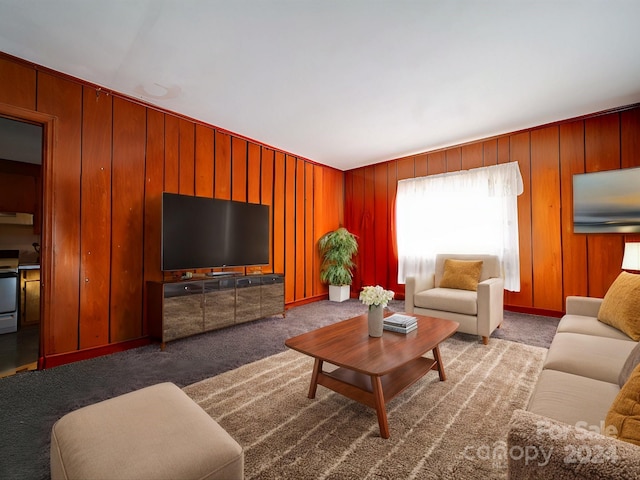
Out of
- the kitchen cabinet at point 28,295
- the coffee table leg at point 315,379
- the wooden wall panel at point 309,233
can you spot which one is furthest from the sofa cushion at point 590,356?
the kitchen cabinet at point 28,295

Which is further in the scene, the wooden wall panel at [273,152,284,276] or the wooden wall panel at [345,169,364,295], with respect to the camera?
the wooden wall panel at [345,169,364,295]

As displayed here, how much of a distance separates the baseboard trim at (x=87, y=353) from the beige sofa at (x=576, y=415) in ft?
11.4

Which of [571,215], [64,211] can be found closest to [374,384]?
[64,211]

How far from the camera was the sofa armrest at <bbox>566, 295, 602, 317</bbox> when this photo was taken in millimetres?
2492

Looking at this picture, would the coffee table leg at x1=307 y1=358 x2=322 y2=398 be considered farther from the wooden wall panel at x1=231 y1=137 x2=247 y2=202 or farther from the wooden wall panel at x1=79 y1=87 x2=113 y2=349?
the wooden wall panel at x1=231 y1=137 x2=247 y2=202

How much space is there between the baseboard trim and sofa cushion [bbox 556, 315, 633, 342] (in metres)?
3.95

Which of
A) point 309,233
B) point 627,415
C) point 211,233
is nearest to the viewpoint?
point 627,415

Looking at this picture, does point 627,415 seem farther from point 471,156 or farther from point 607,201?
point 471,156

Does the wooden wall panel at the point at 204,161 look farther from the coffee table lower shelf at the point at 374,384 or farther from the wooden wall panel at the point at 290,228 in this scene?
the coffee table lower shelf at the point at 374,384

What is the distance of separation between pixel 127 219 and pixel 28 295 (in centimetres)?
227

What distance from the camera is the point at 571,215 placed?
12.7 feet

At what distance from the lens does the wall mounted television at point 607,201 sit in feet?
11.4

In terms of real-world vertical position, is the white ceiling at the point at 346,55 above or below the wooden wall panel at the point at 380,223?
above

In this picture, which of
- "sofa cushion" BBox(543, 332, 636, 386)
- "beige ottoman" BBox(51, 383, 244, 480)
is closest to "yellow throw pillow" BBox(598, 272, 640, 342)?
"sofa cushion" BBox(543, 332, 636, 386)
